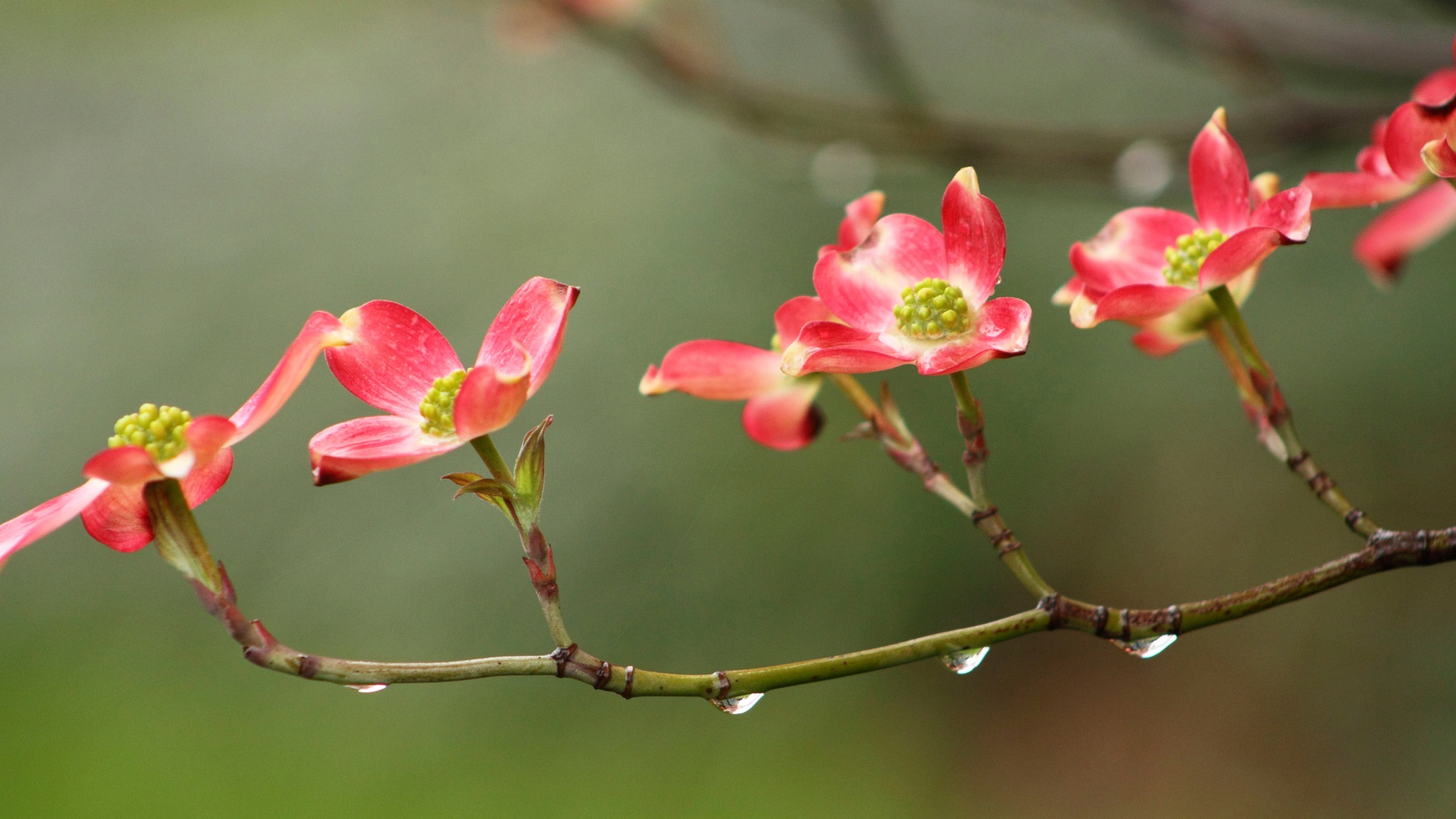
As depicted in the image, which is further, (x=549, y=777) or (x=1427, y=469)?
(x=549, y=777)

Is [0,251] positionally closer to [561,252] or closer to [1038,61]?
[561,252]

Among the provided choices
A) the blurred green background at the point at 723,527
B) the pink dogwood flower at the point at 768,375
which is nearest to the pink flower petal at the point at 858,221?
the pink dogwood flower at the point at 768,375

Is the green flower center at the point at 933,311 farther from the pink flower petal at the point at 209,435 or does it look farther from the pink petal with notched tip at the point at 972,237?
the pink flower petal at the point at 209,435

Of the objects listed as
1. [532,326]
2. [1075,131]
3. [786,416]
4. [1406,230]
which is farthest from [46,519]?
[1075,131]

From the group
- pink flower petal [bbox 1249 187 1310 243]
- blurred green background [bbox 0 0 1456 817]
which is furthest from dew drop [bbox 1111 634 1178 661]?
blurred green background [bbox 0 0 1456 817]

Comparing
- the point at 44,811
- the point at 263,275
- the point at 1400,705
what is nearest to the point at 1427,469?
the point at 1400,705

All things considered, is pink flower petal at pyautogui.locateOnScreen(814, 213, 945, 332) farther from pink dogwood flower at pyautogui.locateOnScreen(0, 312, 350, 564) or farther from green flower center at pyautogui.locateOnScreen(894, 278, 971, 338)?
pink dogwood flower at pyautogui.locateOnScreen(0, 312, 350, 564)
